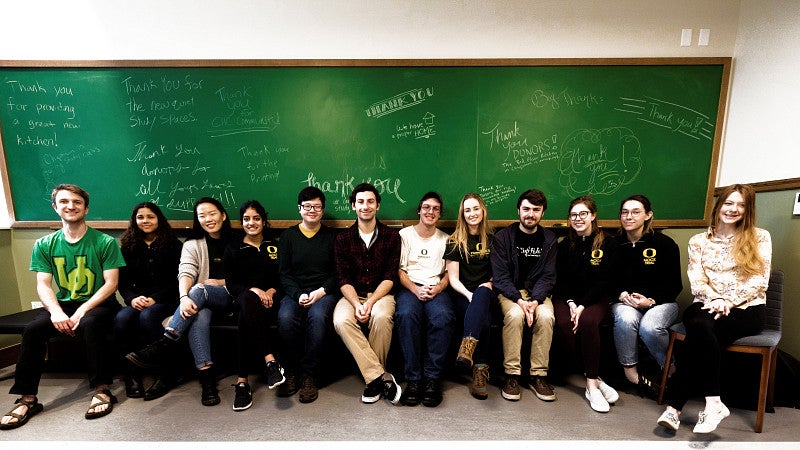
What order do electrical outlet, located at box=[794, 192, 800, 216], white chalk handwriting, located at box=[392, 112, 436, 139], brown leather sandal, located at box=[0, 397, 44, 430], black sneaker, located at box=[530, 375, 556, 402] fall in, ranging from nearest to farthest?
brown leather sandal, located at box=[0, 397, 44, 430] < black sneaker, located at box=[530, 375, 556, 402] < electrical outlet, located at box=[794, 192, 800, 216] < white chalk handwriting, located at box=[392, 112, 436, 139]

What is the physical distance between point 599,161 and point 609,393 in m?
1.70

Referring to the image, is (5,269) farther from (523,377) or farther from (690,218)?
(690,218)

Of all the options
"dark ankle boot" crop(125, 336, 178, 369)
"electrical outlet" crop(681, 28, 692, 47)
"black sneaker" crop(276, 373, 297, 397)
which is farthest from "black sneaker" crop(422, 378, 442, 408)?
"electrical outlet" crop(681, 28, 692, 47)

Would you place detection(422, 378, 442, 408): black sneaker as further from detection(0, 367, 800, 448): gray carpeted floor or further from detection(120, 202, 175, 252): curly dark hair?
detection(120, 202, 175, 252): curly dark hair

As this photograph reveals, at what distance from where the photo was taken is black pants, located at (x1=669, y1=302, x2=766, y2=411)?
5.35ft

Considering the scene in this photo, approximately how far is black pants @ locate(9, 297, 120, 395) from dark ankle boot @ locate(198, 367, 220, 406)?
1.77ft

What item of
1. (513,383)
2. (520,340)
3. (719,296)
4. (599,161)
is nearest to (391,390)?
(513,383)

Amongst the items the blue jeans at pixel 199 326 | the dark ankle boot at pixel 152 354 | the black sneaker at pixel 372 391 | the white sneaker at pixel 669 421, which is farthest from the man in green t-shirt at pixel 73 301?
the white sneaker at pixel 669 421

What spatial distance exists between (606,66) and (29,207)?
4784mm

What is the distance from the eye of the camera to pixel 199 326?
1.95 m

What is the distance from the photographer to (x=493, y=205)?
103 inches

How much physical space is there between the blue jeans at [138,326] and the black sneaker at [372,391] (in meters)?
1.35

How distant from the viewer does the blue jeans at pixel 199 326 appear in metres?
1.92
